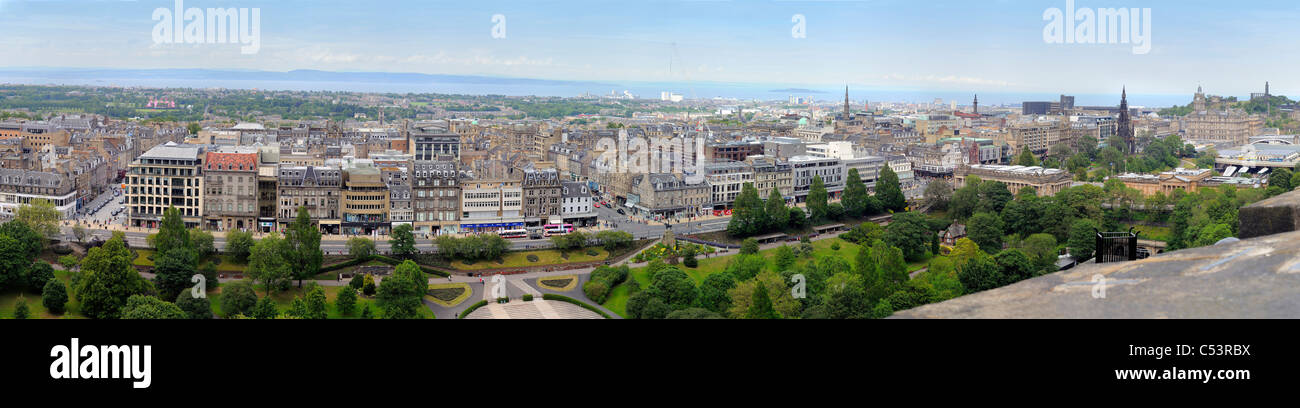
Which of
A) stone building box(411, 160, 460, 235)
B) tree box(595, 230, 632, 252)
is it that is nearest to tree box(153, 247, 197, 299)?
stone building box(411, 160, 460, 235)

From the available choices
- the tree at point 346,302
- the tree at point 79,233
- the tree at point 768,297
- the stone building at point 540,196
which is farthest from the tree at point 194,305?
the stone building at point 540,196

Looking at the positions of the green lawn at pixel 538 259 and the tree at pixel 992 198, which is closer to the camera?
the green lawn at pixel 538 259

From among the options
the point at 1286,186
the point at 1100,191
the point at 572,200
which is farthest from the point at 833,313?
the point at 1286,186

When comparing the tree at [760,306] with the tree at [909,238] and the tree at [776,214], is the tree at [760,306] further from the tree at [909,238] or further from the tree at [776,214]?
the tree at [776,214]

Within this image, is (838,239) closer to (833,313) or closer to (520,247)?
(520,247)

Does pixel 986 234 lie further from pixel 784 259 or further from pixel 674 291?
pixel 674 291

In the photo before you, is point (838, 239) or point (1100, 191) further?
point (1100, 191)

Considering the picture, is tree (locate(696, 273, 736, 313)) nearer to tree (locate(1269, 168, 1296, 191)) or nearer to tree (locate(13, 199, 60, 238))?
tree (locate(13, 199, 60, 238))
